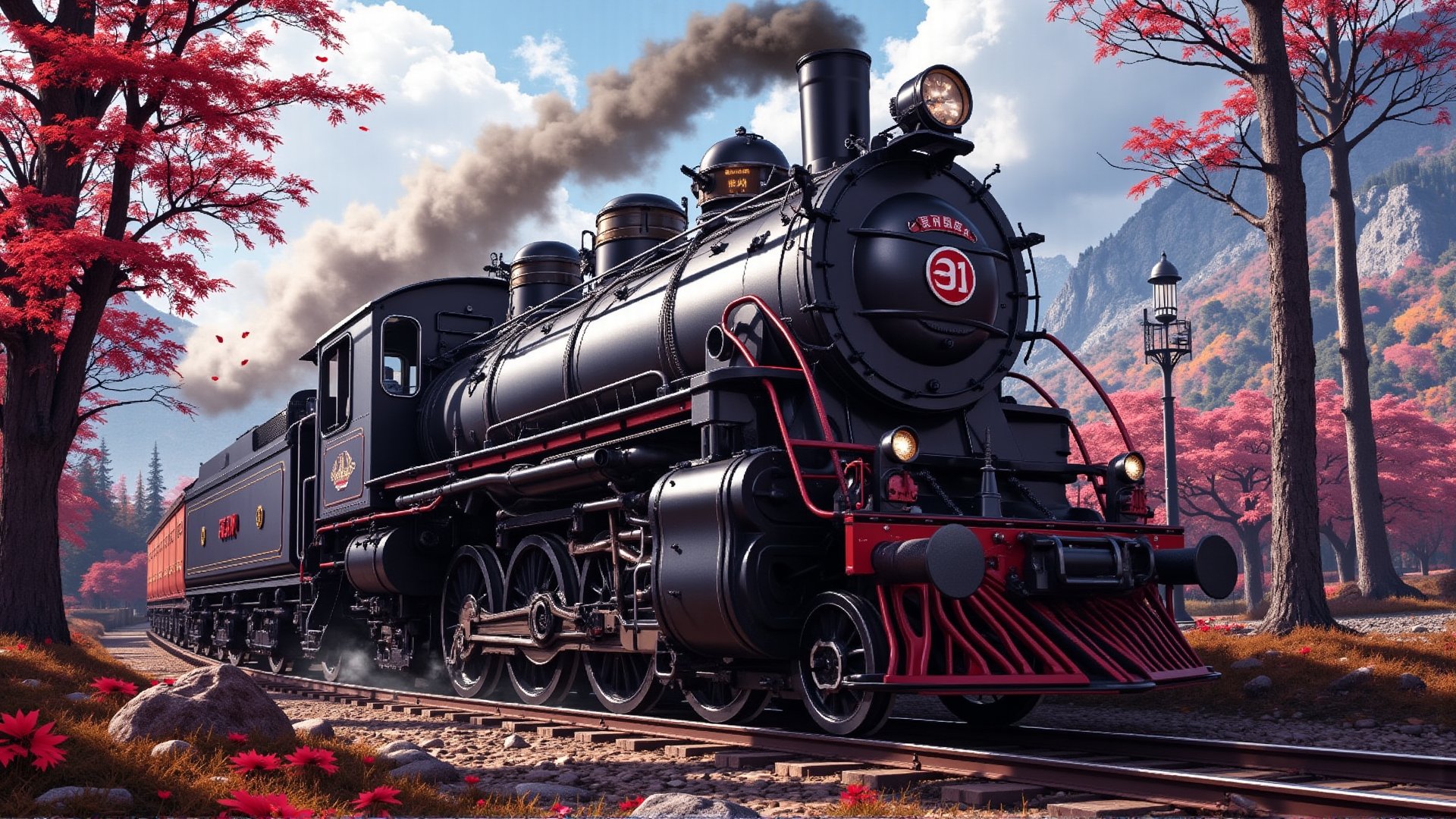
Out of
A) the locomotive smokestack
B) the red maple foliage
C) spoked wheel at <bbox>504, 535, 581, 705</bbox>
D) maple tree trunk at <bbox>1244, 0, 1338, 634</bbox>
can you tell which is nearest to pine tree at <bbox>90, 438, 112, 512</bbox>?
the red maple foliage

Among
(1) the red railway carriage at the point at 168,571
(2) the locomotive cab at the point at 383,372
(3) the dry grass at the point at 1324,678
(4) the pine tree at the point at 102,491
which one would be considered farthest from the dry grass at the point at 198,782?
(4) the pine tree at the point at 102,491

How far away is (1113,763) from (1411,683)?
3547 mm

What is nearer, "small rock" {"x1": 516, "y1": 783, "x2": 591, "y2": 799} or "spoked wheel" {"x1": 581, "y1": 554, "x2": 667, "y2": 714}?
"small rock" {"x1": 516, "y1": 783, "x2": 591, "y2": 799}

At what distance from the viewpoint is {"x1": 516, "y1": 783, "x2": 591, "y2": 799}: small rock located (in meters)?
4.65

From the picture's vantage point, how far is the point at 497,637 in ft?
30.4

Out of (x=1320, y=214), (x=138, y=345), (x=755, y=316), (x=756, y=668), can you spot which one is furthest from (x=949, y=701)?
(x=1320, y=214)

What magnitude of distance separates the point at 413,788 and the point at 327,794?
1.05ft

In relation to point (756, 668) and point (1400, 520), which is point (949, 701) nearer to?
point (756, 668)

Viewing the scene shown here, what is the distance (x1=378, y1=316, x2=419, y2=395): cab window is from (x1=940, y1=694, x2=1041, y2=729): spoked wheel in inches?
259

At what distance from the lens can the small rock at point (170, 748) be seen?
186 inches

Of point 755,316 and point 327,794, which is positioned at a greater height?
point 755,316

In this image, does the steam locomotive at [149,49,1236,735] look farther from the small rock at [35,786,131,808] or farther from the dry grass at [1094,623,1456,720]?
the small rock at [35,786,131,808]

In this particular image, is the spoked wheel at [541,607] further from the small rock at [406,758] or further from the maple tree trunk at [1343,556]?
the maple tree trunk at [1343,556]

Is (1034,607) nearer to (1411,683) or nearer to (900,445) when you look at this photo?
(900,445)
